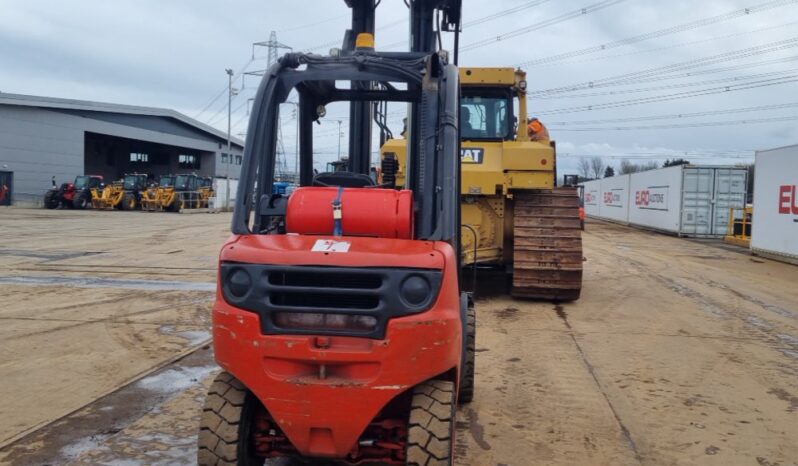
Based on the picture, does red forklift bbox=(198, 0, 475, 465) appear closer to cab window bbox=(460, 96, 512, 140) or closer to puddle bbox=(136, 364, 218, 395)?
puddle bbox=(136, 364, 218, 395)

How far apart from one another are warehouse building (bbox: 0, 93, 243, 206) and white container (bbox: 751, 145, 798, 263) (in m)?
36.8

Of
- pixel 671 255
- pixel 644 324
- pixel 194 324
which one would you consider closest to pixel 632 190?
pixel 671 255

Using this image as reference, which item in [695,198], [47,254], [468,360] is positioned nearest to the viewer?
[468,360]

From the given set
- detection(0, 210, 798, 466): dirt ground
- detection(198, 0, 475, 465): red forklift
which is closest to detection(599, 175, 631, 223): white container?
detection(0, 210, 798, 466): dirt ground

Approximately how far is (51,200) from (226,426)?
44135 millimetres

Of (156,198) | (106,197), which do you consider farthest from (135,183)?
(156,198)

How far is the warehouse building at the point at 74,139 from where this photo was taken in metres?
44.8

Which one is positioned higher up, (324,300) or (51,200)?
(324,300)

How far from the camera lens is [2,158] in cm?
4416

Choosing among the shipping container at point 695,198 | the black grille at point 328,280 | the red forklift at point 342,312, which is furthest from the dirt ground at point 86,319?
the shipping container at point 695,198

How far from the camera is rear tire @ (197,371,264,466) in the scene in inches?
134

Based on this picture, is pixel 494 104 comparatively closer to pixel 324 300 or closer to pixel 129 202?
pixel 324 300

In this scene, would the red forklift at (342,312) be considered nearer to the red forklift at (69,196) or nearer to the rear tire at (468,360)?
the rear tire at (468,360)

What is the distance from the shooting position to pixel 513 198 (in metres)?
10.4
